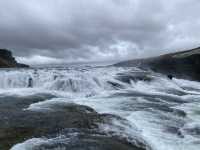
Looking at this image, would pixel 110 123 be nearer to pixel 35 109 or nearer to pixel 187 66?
pixel 35 109

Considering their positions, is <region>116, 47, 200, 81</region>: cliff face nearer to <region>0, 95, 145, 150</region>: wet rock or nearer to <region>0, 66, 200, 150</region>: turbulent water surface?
<region>0, 66, 200, 150</region>: turbulent water surface

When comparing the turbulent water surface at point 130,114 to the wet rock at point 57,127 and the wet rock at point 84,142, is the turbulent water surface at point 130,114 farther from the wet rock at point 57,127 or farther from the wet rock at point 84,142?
the wet rock at point 57,127

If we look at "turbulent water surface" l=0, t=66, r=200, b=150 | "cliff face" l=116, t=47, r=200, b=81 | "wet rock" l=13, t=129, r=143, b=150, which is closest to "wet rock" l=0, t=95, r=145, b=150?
"wet rock" l=13, t=129, r=143, b=150

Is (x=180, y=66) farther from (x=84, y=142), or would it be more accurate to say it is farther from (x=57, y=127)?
(x=84, y=142)

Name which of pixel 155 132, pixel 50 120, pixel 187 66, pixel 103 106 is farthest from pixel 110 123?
pixel 187 66

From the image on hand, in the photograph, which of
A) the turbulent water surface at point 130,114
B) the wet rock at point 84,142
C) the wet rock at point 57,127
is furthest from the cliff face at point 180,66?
the wet rock at point 84,142

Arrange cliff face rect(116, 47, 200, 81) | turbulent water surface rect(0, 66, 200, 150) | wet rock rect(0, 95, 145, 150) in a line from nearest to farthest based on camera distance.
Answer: wet rock rect(0, 95, 145, 150) < turbulent water surface rect(0, 66, 200, 150) < cliff face rect(116, 47, 200, 81)

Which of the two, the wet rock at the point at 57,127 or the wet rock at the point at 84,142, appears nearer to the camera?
the wet rock at the point at 84,142

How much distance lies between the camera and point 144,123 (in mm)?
12742

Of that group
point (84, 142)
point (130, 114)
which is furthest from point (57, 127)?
point (130, 114)

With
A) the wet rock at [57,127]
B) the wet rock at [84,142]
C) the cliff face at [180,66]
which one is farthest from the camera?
the cliff face at [180,66]

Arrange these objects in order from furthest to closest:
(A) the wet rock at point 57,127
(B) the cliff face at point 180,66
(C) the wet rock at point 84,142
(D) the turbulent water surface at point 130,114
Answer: (B) the cliff face at point 180,66
(D) the turbulent water surface at point 130,114
(A) the wet rock at point 57,127
(C) the wet rock at point 84,142

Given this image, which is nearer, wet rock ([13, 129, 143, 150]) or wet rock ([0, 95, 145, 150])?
wet rock ([13, 129, 143, 150])

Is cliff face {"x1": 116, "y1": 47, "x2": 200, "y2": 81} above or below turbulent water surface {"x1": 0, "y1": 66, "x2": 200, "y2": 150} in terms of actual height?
above
